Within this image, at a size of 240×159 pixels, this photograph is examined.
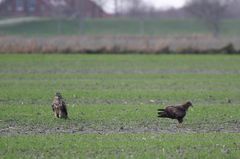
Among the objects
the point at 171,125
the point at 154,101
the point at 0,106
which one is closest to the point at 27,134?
the point at 171,125

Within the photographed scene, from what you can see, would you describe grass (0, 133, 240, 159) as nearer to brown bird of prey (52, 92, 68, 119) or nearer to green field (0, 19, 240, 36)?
brown bird of prey (52, 92, 68, 119)

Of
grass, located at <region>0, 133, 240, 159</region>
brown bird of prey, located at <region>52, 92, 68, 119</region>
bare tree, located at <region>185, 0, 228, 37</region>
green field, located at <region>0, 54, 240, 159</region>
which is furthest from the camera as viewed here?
bare tree, located at <region>185, 0, 228, 37</region>

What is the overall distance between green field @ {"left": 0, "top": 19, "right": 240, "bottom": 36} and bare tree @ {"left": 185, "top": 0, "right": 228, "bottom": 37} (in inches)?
37.7

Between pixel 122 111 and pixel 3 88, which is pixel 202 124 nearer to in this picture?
pixel 122 111

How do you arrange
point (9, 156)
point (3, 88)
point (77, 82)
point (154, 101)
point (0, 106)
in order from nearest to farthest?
point (9, 156) < point (0, 106) < point (154, 101) < point (3, 88) < point (77, 82)

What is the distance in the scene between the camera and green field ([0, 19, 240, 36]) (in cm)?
8056

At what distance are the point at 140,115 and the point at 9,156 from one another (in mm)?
6034

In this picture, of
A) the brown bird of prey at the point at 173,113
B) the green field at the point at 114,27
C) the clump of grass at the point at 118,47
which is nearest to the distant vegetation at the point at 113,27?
the green field at the point at 114,27

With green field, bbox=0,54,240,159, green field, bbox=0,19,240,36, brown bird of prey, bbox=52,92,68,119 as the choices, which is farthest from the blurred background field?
brown bird of prey, bbox=52,92,68,119

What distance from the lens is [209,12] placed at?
91.8m

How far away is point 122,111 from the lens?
59.2 ft

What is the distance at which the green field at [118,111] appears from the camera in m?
12.6

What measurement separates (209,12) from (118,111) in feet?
248

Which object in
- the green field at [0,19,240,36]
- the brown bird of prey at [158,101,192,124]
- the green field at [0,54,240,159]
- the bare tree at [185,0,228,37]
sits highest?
the bare tree at [185,0,228,37]
